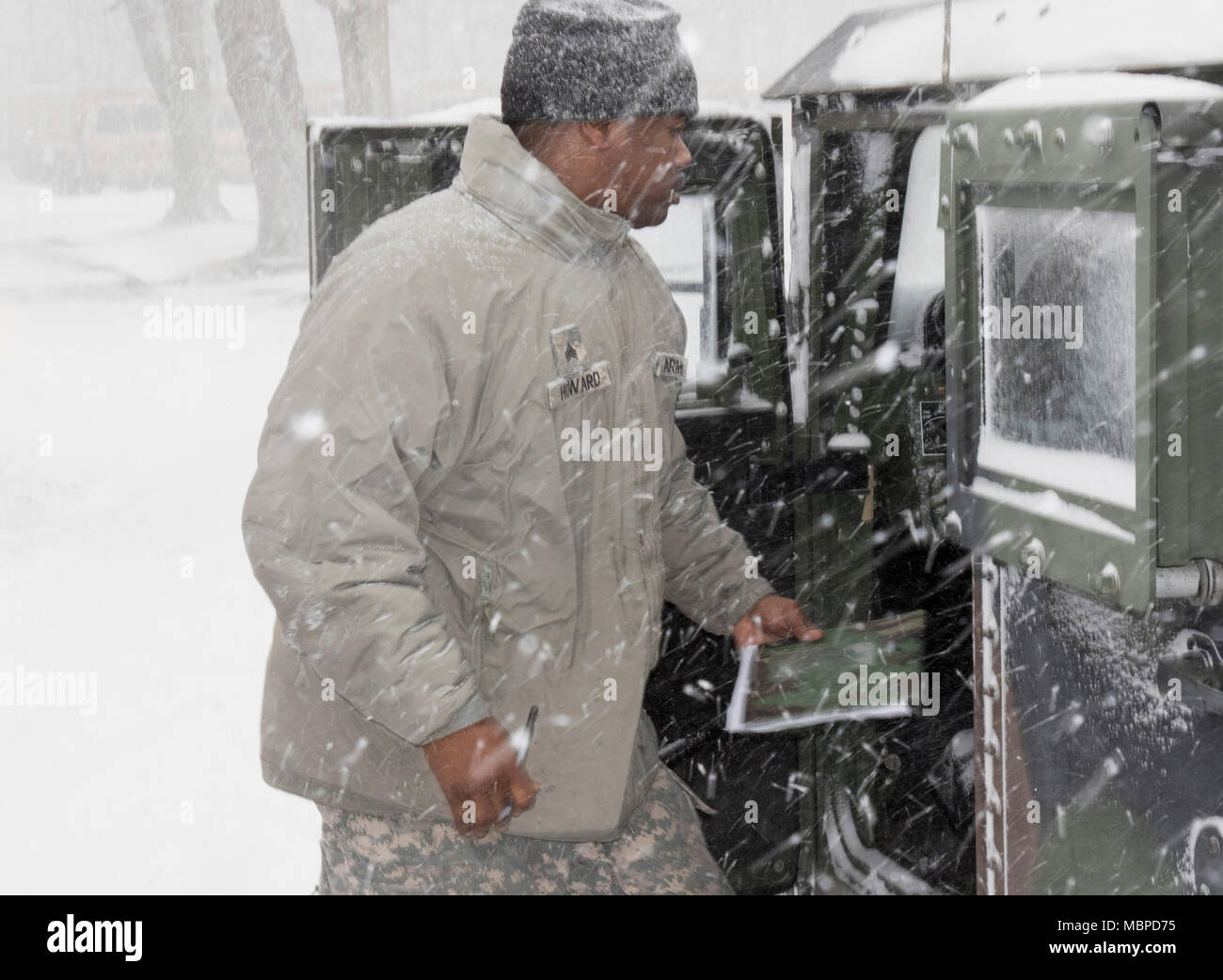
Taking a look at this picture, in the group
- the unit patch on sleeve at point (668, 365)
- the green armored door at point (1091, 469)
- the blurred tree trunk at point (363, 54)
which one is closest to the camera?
the green armored door at point (1091, 469)

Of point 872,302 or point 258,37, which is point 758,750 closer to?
point 872,302

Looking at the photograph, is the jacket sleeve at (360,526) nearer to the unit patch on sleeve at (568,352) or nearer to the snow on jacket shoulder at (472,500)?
the snow on jacket shoulder at (472,500)

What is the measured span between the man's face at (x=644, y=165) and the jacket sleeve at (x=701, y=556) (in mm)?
538

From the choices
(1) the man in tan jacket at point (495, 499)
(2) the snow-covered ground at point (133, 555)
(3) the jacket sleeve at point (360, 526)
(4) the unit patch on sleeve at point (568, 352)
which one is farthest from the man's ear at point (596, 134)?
(2) the snow-covered ground at point (133, 555)

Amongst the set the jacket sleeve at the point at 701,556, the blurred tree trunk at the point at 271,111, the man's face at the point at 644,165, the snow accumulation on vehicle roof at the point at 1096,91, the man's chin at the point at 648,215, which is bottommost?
the jacket sleeve at the point at 701,556

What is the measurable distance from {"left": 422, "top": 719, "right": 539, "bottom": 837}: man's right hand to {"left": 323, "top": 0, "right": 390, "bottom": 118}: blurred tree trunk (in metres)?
11.8

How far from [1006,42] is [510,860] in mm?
1577

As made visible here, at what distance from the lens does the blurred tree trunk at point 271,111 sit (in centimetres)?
1512

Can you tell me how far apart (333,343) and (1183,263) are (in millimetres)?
1064

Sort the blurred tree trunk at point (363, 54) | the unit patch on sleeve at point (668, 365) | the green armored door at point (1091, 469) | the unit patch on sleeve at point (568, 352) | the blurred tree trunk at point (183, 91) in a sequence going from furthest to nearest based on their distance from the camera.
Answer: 1. the blurred tree trunk at point (183, 91)
2. the blurred tree trunk at point (363, 54)
3. the unit patch on sleeve at point (668, 365)
4. the unit patch on sleeve at point (568, 352)
5. the green armored door at point (1091, 469)

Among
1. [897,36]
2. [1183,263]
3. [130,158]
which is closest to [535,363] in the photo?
[1183,263]

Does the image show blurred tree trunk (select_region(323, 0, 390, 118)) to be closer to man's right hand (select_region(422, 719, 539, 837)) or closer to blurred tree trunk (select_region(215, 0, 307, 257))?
blurred tree trunk (select_region(215, 0, 307, 257))

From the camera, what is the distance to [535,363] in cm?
218

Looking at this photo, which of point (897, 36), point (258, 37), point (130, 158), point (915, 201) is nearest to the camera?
point (897, 36)
